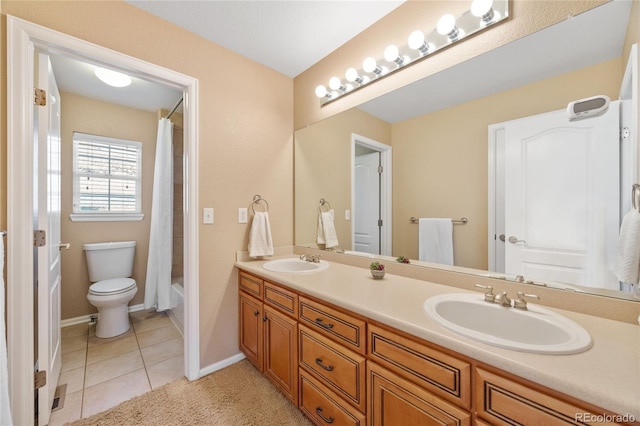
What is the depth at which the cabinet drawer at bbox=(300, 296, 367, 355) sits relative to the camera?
3.49ft

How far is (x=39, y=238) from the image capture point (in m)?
1.28

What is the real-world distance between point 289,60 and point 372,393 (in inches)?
90.7

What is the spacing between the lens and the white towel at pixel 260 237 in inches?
77.4

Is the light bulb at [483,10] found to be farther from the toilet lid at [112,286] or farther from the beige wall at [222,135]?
the toilet lid at [112,286]

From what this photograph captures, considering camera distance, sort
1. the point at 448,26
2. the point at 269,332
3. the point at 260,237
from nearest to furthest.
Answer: the point at 448,26 → the point at 269,332 → the point at 260,237

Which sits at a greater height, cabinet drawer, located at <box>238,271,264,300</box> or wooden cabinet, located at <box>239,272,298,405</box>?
cabinet drawer, located at <box>238,271,264,300</box>

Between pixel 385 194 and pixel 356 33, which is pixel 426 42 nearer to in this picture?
pixel 356 33

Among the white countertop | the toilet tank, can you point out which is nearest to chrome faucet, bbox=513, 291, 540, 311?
the white countertop

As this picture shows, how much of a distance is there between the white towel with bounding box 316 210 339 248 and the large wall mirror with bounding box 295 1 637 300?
5 cm

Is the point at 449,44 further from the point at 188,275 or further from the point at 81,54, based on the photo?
the point at 188,275

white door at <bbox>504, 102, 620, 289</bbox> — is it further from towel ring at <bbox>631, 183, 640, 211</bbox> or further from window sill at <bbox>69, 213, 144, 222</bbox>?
window sill at <bbox>69, 213, 144, 222</bbox>

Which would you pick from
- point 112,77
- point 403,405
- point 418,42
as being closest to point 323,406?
point 403,405

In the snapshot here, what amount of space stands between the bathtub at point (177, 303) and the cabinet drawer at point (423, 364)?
6.92 feet

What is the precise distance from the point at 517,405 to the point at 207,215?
1833 millimetres
